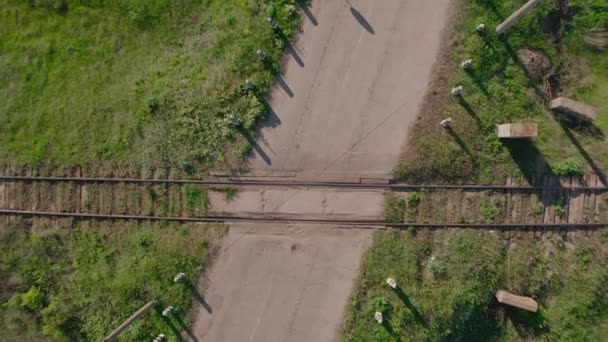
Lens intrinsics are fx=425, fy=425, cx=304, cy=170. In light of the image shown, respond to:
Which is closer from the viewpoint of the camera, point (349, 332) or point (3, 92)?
point (349, 332)

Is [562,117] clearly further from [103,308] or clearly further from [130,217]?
[103,308]

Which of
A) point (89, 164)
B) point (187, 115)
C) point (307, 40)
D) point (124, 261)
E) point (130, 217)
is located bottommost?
point (124, 261)

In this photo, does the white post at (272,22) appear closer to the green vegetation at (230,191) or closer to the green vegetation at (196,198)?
the green vegetation at (230,191)

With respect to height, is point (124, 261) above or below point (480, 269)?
below

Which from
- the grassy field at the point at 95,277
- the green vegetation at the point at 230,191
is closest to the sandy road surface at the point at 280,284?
the grassy field at the point at 95,277

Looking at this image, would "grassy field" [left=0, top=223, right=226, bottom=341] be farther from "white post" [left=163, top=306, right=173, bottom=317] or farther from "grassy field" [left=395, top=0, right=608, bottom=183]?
"grassy field" [left=395, top=0, right=608, bottom=183]

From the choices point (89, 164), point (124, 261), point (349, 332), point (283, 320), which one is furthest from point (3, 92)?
point (349, 332)
